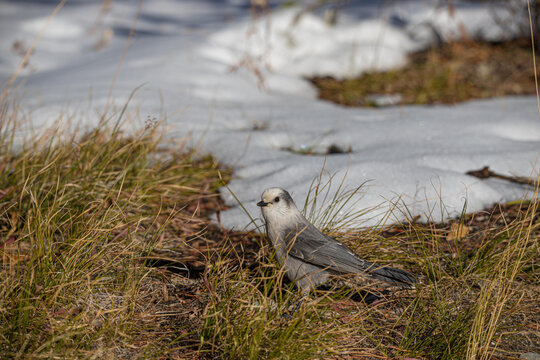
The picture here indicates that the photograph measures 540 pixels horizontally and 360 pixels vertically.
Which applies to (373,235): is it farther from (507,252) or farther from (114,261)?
(114,261)

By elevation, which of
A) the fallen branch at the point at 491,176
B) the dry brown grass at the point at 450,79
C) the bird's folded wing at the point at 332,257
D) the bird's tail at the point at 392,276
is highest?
the dry brown grass at the point at 450,79

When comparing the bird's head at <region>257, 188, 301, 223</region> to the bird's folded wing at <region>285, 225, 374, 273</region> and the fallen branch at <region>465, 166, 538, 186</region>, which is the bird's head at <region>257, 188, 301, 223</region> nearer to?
the bird's folded wing at <region>285, 225, 374, 273</region>

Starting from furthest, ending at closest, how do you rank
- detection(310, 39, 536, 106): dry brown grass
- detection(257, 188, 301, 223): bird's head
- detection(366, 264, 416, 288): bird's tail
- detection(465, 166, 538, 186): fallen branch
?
detection(310, 39, 536, 106): dry brown grass
detection(465, 166, 538, 186): fallen branch
detection(257, 188, 301, 223): bird's head
detection(366, 264, 416, 288): bird's tail

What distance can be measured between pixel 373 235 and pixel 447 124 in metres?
2.30

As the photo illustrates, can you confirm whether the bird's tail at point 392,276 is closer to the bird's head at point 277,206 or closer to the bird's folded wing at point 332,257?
the bird's folded wing at point 332,257

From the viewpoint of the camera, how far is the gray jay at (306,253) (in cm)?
209

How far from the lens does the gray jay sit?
6.87ft

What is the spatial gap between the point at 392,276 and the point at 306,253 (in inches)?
15.8

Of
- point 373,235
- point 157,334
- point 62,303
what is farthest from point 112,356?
point 373,235

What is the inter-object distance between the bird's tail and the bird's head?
1.51ft

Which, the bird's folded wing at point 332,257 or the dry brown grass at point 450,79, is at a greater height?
the dry brown grass at point 450,79

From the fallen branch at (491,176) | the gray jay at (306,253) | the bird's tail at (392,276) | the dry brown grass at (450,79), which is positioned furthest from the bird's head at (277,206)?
the dry brown grass at (450,79)

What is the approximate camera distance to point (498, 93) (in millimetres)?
5918

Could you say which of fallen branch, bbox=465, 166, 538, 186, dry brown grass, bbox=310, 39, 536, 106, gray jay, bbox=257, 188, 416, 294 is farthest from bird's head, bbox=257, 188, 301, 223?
dry brown grass, bbox=310, 39, 536, 106
